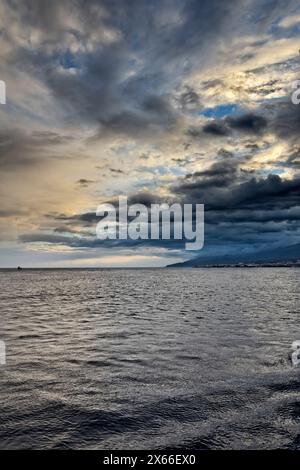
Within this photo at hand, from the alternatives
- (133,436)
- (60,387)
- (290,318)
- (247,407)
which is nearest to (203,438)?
(133,436)

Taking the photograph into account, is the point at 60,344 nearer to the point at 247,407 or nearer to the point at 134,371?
the point at 134,371

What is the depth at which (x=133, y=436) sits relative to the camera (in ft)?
30.5

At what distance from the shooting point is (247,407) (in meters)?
11.2

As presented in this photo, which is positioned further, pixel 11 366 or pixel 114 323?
pixel 114 323

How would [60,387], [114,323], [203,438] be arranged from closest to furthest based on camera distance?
[203,438] → [60,387] → [114,323]

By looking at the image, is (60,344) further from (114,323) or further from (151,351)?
(114,323)

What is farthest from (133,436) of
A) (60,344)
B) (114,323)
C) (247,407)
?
(114,323)

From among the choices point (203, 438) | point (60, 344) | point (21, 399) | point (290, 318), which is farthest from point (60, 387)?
point (290, 318)
